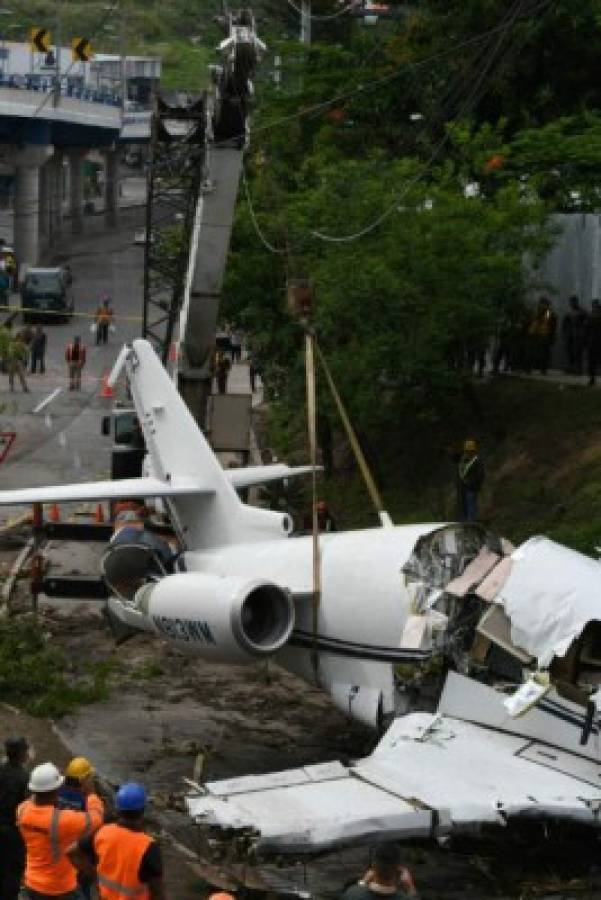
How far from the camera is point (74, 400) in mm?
54688

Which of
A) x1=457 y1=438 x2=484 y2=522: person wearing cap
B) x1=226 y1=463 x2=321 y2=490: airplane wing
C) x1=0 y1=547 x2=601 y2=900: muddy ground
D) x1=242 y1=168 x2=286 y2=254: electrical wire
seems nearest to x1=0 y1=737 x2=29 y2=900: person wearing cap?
x1=0 y1=547 x2=601 y2=900: muddy ground

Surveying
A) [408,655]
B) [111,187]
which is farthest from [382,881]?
[111,187]

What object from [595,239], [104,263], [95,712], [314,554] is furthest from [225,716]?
[104,263]

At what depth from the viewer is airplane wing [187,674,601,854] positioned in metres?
18.0

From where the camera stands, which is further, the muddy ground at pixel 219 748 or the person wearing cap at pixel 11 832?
the muddy ground at pixel 219 748

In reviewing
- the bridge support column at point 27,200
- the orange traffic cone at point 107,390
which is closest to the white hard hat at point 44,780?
the orange traffic cone at point 107,390

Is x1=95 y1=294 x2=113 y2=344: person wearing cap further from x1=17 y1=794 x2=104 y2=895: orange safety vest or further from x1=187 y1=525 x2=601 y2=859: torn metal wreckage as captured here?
x1=17 y1=794 x2=104 y2=895: orange safety vest

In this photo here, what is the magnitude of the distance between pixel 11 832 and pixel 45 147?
74.4 m

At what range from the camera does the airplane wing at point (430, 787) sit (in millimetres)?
18000

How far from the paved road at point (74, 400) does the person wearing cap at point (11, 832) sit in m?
23.1

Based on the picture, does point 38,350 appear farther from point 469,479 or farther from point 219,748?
point 219,748

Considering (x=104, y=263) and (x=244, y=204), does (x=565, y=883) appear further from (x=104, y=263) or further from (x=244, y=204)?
(x=104, y=263)

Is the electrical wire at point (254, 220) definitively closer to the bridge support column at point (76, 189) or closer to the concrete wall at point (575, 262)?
the concrete wall at point (575, 262)

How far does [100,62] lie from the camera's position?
398 ft
